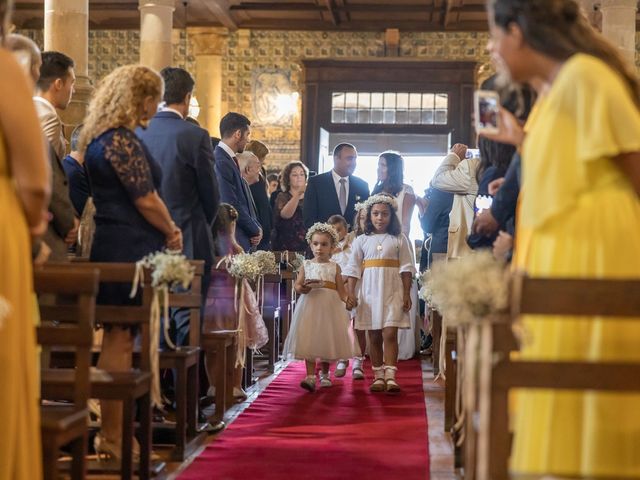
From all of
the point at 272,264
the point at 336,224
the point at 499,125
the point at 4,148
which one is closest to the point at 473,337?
the point at 499,125

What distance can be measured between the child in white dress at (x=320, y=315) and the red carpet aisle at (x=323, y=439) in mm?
277

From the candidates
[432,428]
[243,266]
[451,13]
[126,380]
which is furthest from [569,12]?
[451,13]

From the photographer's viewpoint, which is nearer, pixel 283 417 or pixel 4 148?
pixel 4 148

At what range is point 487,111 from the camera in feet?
13.5

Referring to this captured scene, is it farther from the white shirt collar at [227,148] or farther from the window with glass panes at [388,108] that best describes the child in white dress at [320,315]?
the window with glass panes at [388,108]

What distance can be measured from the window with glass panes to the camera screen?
17706 mm

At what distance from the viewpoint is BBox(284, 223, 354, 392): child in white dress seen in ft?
28.5

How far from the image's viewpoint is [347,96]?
2200cm

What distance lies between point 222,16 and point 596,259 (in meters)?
18.5

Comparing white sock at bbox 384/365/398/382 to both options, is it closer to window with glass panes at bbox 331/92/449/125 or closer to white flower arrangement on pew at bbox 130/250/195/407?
white flower arrangement on pew at bbox 130/250/195/407

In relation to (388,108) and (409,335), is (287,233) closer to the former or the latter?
(409,335)

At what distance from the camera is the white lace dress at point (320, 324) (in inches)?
342

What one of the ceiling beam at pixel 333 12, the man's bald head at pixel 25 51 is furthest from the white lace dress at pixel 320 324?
the ceiling beam at pixel 333 12

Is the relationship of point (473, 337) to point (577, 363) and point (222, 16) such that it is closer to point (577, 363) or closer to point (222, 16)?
point (577, 363)
